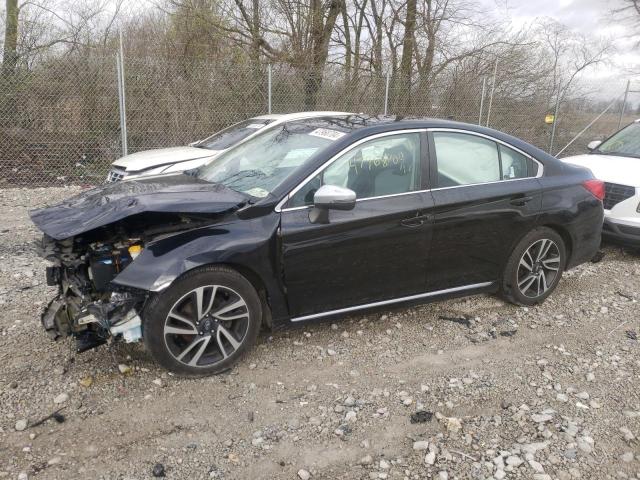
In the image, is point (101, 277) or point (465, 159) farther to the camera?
point (465, 159)

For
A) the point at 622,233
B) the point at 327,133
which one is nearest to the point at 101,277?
the point at 327,133

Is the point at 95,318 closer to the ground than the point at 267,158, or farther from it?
closer to the ground

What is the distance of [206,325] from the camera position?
3.29 meters

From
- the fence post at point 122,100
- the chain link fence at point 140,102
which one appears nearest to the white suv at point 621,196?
the chain link fence at point 140,102

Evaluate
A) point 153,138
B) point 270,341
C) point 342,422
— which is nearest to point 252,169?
point 270,341

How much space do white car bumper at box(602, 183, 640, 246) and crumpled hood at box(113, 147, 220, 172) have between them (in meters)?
5.04

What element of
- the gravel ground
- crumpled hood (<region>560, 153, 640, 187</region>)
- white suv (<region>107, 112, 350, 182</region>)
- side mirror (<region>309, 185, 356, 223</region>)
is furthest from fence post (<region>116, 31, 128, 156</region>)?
crumpled hood (<region>560, 153, 640, 187</region>)

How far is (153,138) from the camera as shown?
1018 centimetres

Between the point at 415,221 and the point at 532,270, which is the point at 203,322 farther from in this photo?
the point at 532,270

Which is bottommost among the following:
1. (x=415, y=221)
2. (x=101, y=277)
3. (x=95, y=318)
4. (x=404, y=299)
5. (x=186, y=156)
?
(x=404, y=299)

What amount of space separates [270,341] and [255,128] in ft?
14.4

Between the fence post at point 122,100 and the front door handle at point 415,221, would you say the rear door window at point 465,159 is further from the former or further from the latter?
the fence post at point 122,100

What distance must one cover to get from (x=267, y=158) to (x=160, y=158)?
3.52 m

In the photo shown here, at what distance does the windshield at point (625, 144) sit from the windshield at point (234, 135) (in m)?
4.90
